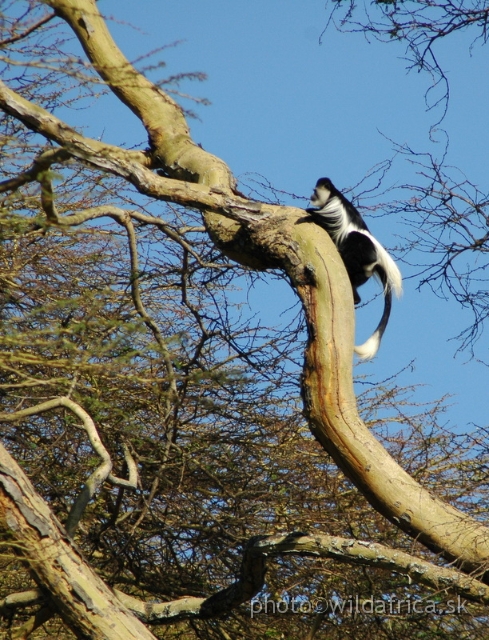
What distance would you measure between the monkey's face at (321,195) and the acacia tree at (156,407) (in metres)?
0.82

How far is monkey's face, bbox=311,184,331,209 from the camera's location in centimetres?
435

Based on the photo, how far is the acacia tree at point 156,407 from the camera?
233 centimetres

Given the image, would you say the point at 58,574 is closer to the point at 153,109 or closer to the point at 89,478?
the point at 89,478

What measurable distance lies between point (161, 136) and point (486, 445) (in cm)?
194

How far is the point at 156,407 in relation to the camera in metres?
3.58

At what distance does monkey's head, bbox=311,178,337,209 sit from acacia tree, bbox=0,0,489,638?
2.86ft

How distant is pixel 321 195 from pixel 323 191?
82 mm

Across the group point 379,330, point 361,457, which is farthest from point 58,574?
→ point 379,330

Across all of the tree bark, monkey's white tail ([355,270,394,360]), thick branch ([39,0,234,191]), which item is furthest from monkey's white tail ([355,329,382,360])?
the tree bark

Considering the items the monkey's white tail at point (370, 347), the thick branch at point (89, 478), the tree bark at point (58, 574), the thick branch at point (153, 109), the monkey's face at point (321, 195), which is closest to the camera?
the tree bark at point (58, 574)

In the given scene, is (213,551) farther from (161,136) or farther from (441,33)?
A: (441,33)

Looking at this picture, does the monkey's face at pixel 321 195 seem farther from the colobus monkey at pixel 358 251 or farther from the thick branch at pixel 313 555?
the thick branch at pixel 313 555

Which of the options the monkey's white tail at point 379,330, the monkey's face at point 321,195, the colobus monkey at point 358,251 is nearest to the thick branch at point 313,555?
the monkey's white tail at point 379,330

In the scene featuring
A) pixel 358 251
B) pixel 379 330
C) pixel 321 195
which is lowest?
pixel 379 330
